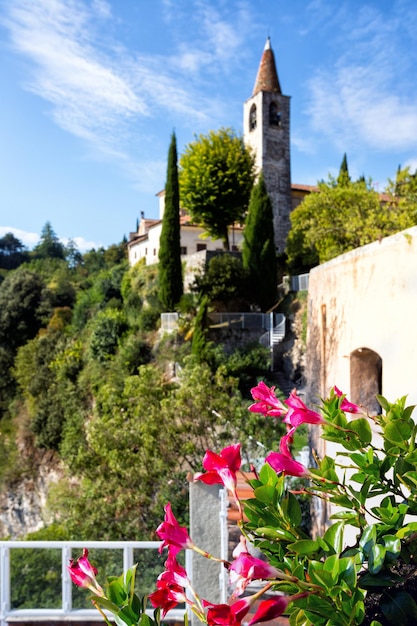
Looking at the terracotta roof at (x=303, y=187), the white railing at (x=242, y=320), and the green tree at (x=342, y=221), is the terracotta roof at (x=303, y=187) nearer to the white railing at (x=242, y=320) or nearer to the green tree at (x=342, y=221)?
the green tree at (x=342, y=221)

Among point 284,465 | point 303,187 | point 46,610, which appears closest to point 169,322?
point 46,610

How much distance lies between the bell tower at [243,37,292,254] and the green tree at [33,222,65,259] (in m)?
37.7

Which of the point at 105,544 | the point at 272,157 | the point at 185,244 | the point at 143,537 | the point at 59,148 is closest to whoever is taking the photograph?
the point at 105,544

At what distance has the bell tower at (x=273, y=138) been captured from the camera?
90.3 feet

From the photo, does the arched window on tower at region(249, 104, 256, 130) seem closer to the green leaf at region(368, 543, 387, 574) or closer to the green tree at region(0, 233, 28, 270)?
the green leaf at region(368, 543, 387, 574)

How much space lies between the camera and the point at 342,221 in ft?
41.1

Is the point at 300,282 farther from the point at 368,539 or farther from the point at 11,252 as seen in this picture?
the point at 11,252

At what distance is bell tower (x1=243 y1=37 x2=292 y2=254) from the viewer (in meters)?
27.5

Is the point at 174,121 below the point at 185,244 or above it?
above

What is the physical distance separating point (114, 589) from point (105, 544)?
3233mm

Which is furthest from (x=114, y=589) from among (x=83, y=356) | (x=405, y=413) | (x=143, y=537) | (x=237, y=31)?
(x=83, y=356)

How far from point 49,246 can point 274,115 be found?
40.1m

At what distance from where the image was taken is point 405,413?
1.64m

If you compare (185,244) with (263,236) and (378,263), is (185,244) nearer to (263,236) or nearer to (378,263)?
(263,236)
